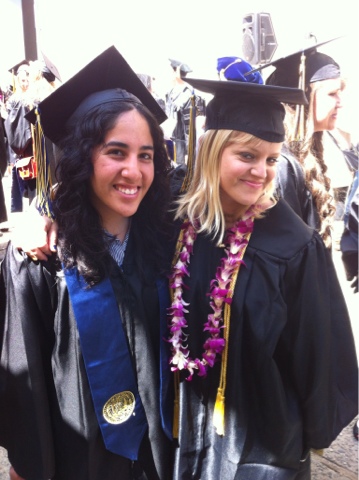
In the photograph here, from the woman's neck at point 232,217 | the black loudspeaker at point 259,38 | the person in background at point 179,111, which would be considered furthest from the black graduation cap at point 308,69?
the black loudspeaker at point 259,38

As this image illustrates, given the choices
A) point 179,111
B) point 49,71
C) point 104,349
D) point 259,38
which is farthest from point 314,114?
point 259,38

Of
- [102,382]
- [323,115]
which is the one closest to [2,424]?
[102,382]

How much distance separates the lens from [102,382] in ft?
5.08

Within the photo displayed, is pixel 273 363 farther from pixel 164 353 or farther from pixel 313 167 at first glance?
pixel 313 167

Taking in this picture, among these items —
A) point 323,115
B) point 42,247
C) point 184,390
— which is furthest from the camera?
point 323,115

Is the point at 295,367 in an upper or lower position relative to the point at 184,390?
upper

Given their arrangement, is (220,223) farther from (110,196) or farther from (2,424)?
(2,424)

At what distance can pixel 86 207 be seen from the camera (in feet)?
5.21

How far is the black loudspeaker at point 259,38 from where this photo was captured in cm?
847

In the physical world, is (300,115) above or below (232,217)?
above

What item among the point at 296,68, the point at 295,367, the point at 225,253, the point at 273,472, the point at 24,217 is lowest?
the point at 273,472

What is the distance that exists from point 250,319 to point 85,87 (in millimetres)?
978

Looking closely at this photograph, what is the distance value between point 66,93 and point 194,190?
1.88 ft

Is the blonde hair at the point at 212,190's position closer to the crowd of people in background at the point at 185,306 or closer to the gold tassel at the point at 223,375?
the crowd of people in background at the point at 185,306
